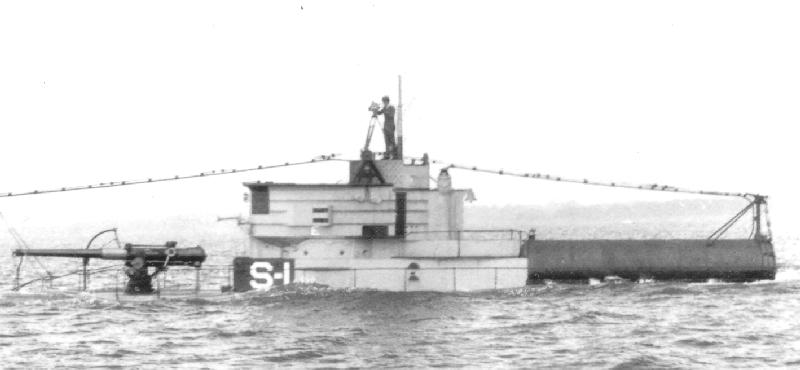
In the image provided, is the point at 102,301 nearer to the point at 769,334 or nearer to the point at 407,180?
the point at 407,180

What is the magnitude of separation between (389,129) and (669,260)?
1184 centimetres

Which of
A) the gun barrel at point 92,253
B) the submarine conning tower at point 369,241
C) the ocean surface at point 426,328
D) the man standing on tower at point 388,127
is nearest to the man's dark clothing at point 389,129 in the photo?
the man standing on tower at point 388,127

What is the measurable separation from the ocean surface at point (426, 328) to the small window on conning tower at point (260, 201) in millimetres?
3170

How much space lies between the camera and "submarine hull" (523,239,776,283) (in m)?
38.6

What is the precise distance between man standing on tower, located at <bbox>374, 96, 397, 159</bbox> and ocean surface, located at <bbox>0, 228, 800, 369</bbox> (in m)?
5.64

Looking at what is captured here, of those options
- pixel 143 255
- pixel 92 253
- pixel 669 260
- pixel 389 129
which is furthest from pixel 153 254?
pixel 669 260

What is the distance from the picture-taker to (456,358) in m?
25.0

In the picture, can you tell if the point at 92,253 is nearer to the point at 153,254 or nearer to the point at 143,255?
the point at 143,255

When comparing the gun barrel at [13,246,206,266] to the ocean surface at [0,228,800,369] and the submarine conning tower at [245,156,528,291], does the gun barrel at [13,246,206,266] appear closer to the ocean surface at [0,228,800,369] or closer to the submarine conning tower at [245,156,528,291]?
the ocean surface at [0,228,800,369]

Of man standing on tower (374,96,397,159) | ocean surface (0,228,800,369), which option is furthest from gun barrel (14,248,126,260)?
man standing on tower (374,96,397,159)

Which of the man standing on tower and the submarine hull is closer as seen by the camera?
the man standing on tower

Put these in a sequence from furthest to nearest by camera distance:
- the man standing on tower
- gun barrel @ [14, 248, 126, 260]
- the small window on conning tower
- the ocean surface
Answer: the man standing on tower, the small window on conning tower, gun barrel @ [14, 248, 126, 260], the ocean surface

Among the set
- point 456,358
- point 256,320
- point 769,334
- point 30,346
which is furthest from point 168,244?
point 769,334

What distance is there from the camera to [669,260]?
38781mm
